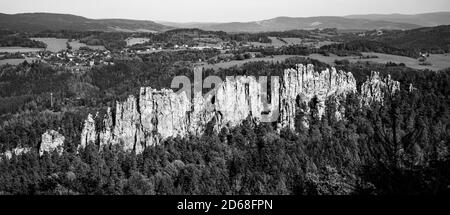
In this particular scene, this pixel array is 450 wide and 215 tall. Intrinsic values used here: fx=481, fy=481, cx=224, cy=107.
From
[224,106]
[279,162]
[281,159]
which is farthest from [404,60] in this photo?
[279,162]

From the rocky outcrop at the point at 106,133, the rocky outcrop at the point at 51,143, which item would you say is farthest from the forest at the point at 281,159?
the rocky outcrop at the point at 106,133

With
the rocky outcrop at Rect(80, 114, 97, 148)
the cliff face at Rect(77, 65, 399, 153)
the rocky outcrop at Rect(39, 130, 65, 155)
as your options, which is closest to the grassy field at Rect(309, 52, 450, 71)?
the cliff face at Rect(77, 65, 399, 153)

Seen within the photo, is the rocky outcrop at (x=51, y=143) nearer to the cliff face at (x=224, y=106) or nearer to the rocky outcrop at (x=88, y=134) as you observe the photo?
the rocky outcrop at (x=88, y=134)

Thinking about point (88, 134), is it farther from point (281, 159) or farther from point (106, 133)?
point (281, 159)

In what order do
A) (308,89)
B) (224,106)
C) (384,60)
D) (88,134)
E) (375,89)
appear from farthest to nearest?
(384,60) < (375,89) < (308,89) < (224,106) < (88,134)

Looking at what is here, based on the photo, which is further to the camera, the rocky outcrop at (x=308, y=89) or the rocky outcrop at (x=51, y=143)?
the rocky outcrop at (x=308, y=89)

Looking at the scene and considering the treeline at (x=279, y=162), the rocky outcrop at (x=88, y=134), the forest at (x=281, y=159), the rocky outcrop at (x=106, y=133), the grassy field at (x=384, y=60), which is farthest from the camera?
the grassy field at (x=384, y=60)

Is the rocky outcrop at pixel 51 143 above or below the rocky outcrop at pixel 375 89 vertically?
below
